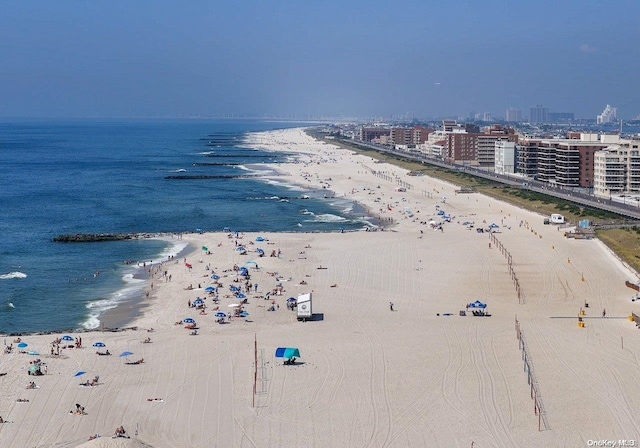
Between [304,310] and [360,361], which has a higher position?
[304,310]

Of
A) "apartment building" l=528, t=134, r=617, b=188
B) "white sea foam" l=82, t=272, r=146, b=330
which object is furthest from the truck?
"apartment building" l=528, t=134, r=617, b=188

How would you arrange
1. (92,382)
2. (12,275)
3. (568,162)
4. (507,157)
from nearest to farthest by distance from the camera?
1. (92,382)
2. (12,275)
3. (568,162)
4. (507,157)

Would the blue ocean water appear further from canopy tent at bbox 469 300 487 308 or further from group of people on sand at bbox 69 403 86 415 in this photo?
canopy tent at bbox 469 300 487 308

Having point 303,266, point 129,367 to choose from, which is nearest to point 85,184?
point 303,266

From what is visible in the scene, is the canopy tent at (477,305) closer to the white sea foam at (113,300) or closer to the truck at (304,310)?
the truck at (304,310)

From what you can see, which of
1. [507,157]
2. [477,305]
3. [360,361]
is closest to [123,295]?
[360,361]

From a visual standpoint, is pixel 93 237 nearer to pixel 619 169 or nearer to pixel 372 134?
pixel 619 169
